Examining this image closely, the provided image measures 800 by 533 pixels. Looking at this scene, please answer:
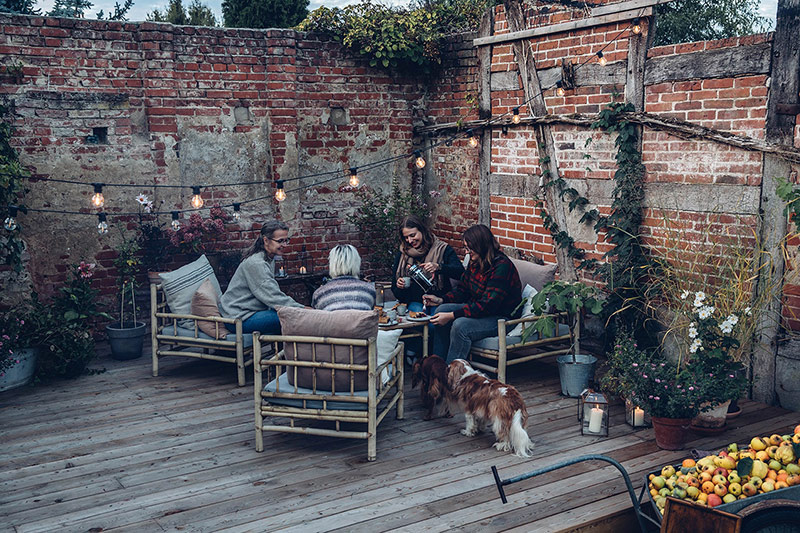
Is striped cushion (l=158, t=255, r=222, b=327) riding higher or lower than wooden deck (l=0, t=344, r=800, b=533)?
higher

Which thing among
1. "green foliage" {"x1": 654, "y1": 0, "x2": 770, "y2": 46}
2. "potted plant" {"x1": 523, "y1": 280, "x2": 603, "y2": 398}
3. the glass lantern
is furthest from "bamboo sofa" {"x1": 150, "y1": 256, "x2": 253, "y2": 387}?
"green foliage" {"x1": 654, "y1": 0, "x2": 770, "y2": 46}

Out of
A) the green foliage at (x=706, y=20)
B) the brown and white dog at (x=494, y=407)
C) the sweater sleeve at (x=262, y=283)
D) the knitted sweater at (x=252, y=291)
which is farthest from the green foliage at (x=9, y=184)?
the green foliage at (x=706, y=20)

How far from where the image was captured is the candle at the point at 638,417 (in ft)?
15.5

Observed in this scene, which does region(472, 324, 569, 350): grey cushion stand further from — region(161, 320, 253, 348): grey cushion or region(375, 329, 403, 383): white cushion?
region(161, 320, 253, 348): grey cushion

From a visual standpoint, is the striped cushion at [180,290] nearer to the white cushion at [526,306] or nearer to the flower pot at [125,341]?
the flower pot at [125,341]

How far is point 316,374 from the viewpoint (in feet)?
14.2

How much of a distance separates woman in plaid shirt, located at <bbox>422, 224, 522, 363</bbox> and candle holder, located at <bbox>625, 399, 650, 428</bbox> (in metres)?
1.23

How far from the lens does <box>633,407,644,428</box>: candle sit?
4727 mm

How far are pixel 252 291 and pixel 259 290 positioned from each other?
0.07m

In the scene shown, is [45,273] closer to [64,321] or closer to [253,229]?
[64,321]

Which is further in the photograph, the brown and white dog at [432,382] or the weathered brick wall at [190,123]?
the weathered brick wall at [190,123]

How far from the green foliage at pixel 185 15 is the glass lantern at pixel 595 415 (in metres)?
11.1

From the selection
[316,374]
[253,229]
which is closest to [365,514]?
[316,374]

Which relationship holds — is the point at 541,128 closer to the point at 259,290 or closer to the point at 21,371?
the point at 259,290
